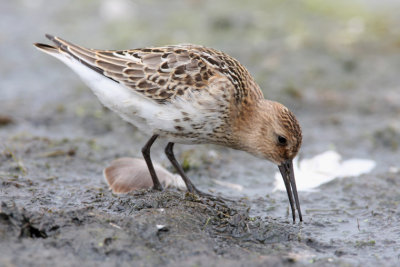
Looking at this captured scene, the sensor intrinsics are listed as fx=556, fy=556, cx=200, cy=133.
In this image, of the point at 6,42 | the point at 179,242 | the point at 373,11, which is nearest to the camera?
the point at 179,242

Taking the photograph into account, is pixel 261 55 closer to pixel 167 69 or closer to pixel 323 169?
pixel 323 169

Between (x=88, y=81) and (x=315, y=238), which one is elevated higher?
(x=88, y=81)

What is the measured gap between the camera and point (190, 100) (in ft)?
18.2

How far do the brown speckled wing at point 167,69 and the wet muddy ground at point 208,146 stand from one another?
43.2 inches

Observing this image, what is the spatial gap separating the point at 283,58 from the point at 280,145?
5187 millimetres

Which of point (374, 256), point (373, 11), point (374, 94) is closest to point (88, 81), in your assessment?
point (374, 256)

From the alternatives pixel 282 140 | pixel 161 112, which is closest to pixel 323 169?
pixel 282 140

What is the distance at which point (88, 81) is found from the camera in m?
5.97

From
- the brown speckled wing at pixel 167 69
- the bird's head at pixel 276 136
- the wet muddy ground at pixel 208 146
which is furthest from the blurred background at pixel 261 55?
the brown speckled wing at pixel 167 69

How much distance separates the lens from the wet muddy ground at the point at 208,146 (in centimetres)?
447

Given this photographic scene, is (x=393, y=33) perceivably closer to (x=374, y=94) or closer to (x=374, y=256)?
(x=374, y=94)

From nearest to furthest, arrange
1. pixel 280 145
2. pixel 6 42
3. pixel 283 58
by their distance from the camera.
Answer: pixel 280 145 → pixel 283 58 → pixel 6 42

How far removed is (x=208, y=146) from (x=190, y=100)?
228 cm

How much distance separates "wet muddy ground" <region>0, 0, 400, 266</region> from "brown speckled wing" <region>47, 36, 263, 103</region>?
1.10m
